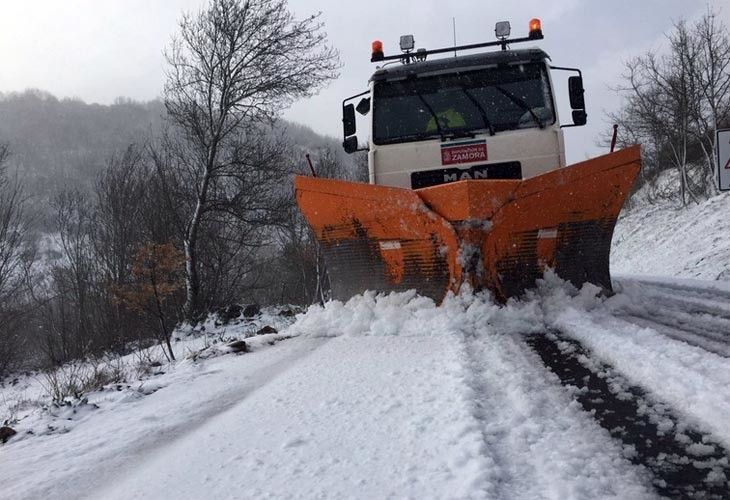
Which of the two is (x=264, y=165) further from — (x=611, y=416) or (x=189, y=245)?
(x=611, y=416)

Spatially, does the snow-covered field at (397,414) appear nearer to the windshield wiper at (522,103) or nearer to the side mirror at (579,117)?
the windshield wiper at (522,103)

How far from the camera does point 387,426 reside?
205 centimetres

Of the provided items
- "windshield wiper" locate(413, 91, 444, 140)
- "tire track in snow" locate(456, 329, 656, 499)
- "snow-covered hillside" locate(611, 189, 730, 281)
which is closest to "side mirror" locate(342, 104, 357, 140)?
"windshield wiper" locate(413, 91, 444, 140)

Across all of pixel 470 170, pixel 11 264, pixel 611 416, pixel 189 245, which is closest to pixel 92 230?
pixel 11 264

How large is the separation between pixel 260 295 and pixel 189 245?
729cm

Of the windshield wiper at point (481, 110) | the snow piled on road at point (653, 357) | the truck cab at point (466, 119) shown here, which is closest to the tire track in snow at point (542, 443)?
the snow piled on road at point (653, 357)

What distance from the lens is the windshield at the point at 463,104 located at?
532 centimetres

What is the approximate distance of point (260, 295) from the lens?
66.5 feet

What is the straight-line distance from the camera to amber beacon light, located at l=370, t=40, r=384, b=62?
20.5ft

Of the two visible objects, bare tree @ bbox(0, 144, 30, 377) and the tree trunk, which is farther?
bare tree @ bbox(0, 144, 30, 377)

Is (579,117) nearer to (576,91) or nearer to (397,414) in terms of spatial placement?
(576,91)

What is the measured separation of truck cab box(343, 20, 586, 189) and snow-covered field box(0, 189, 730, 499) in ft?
5.40

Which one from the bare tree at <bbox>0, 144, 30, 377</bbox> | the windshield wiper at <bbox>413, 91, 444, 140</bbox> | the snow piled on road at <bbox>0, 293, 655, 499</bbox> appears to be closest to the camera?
the snow piled on road at <bbox>0, 293, 655, 499</bbox>

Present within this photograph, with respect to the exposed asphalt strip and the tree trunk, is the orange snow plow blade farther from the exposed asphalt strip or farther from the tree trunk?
the tree trunk
